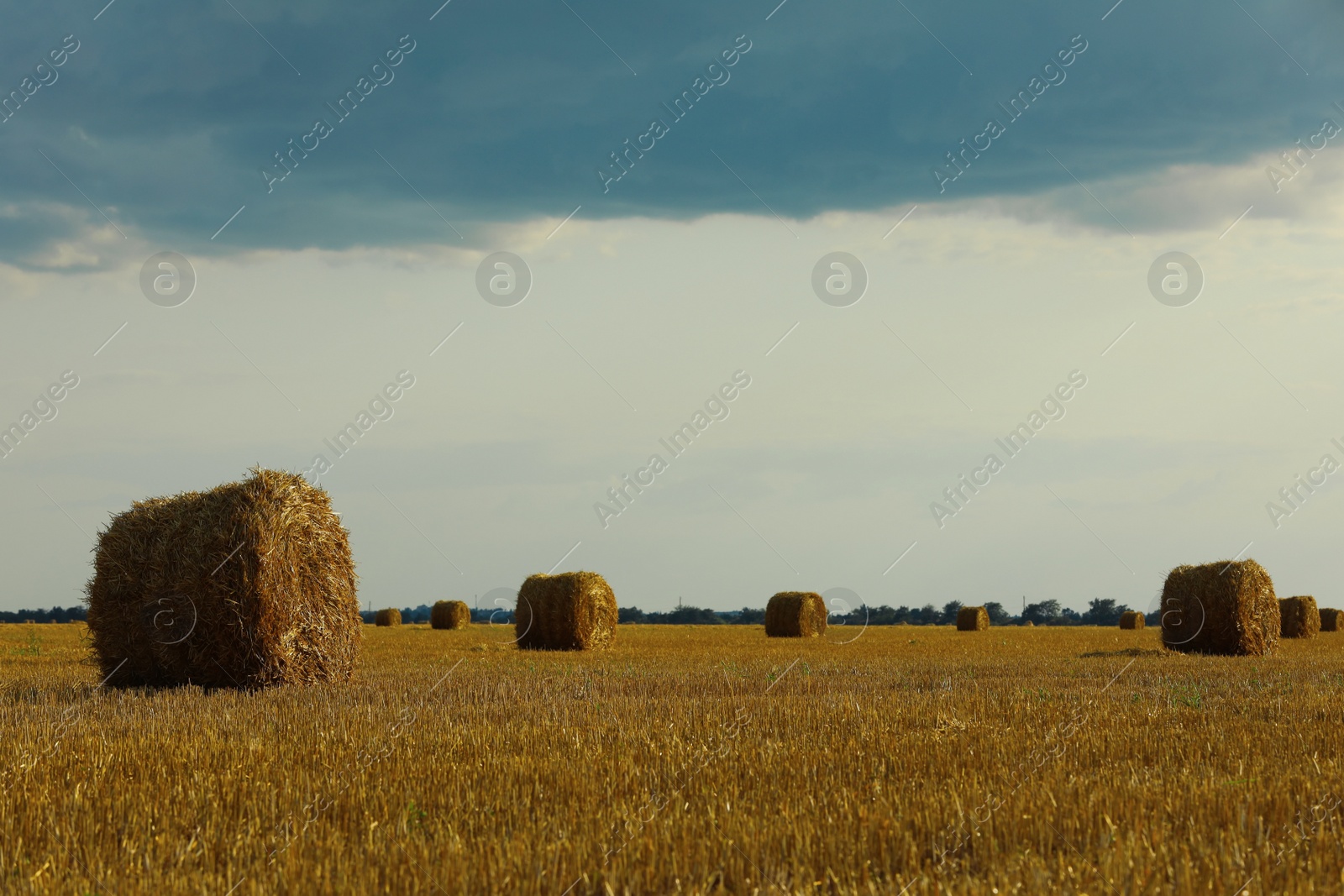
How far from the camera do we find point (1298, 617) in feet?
123

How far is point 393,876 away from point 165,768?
3.41m

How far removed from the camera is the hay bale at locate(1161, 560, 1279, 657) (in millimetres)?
23344

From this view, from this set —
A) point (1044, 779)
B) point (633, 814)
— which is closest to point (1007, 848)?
point (1044, 779)

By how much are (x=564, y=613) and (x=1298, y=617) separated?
28131mm

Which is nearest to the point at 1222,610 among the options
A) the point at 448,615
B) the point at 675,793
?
the point at 675,793

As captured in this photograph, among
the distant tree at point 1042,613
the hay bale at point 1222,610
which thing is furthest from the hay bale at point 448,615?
the distant tree at point 1042,613

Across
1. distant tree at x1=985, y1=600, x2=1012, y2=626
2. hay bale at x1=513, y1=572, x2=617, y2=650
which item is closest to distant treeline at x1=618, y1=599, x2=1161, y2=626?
distant tree at x1=985, y1=600, x2=1012, y2=626

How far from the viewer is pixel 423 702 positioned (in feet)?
36.1

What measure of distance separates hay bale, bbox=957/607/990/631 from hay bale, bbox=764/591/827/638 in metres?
14.0

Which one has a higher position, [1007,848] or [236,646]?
[236,646]

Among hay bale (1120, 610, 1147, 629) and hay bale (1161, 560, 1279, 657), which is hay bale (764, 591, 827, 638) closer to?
hay bale (1161, 560, 1279, 657)

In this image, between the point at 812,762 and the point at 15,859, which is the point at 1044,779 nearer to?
the point at 812,762

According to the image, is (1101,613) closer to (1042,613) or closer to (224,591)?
(1042,613)

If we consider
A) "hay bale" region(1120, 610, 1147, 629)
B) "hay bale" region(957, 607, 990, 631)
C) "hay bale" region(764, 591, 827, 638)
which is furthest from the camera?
"hay bale" region(1120, 610, 1147, 629)
